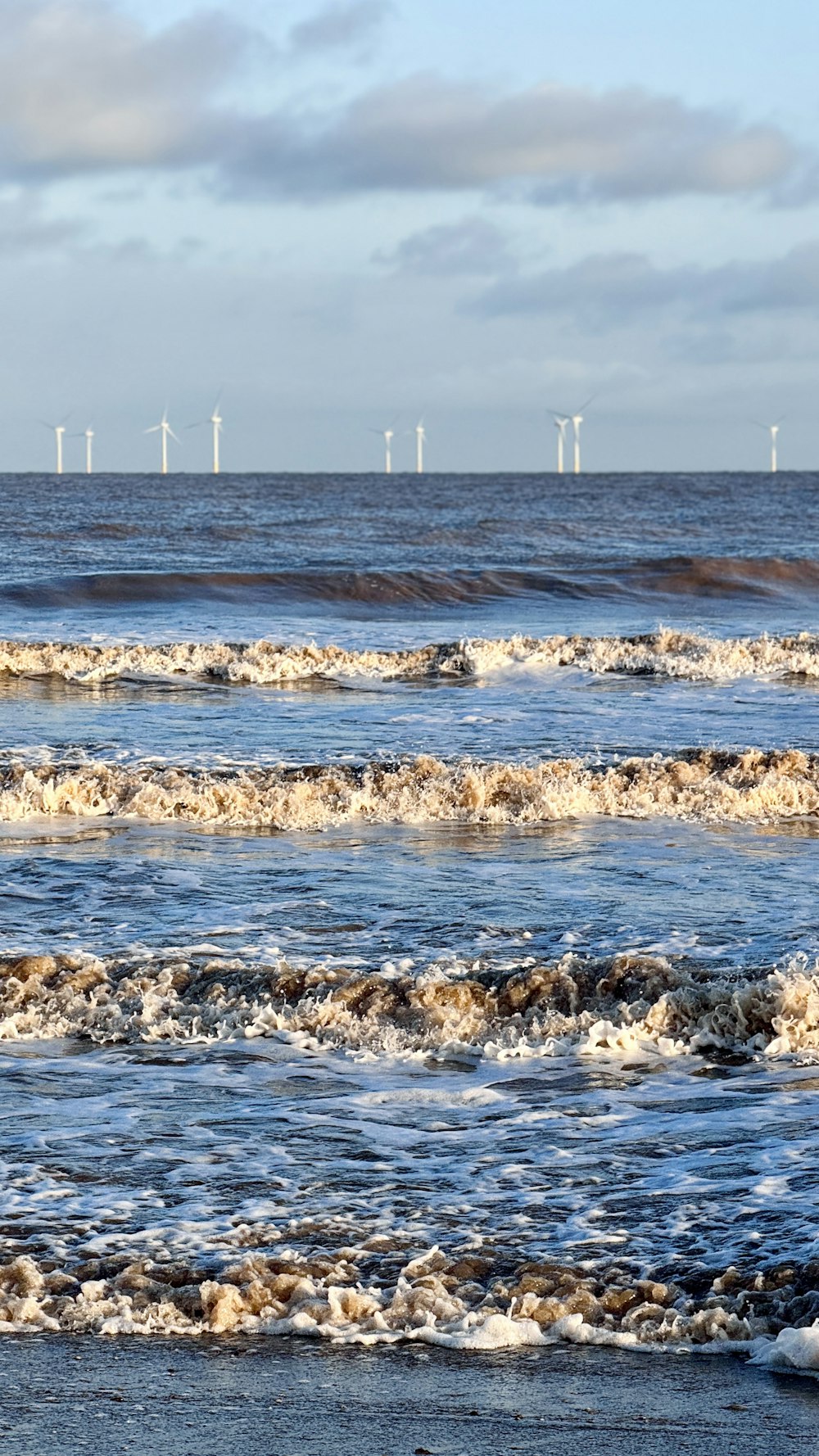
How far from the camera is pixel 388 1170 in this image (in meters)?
6.66

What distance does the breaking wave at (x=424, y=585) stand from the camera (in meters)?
39.4

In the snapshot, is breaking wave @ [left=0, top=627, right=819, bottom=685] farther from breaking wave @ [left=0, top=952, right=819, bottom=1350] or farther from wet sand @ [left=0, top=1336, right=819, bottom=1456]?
wet sand @ [left=0, top=1336, right=819, bottom=1456]

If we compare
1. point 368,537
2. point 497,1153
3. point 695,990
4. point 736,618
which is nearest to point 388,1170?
point 497,1153

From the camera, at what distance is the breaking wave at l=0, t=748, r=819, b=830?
1511 cm

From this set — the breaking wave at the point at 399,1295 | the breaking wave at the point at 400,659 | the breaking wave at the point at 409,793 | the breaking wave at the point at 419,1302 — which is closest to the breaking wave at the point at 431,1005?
the breaking wave at the point at 399,1295

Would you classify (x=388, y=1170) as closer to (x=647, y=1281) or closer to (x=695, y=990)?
(x=647, y=1281)

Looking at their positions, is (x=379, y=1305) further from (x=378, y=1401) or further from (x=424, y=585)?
(x=424, y=585)

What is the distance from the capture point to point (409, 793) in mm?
15742

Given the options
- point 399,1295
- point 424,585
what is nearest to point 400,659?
point 424,585

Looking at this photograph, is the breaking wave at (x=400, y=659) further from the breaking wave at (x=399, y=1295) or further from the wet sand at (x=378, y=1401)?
the wet sand at (x=378, y=1401)

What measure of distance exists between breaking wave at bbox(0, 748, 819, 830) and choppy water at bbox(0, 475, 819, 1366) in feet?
0.18

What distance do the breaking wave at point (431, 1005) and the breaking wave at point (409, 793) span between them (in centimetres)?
524

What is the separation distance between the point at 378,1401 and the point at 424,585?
38.0 meters

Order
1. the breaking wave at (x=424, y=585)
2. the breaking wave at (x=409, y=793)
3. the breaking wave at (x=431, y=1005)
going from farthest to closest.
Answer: the breaking wave at (x=424, y=585)
the breaking wave at (x=409, y=793)
the breaking wave at (x=431, y=1005)
